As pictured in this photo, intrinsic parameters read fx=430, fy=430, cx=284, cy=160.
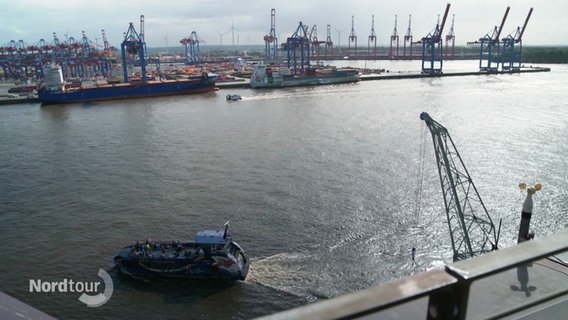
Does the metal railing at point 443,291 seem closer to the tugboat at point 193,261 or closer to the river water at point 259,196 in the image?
the river water at point 259,196

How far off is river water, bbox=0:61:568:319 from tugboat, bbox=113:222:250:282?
167 millimetres

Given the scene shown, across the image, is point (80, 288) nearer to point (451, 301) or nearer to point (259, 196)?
point (259, 196)

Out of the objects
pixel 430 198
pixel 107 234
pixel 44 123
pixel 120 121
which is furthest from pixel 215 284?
pixel 44 123

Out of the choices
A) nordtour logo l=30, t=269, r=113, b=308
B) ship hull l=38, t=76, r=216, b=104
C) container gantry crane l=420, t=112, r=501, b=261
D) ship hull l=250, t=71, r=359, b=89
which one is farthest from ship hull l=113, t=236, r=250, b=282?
ship hull l=250, t=71, r=359, b=89

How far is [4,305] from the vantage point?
2.56 metres

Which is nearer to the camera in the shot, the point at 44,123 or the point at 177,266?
the point at 177,266

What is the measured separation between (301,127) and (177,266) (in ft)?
34.8

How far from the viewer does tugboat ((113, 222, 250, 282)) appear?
20.5 feet

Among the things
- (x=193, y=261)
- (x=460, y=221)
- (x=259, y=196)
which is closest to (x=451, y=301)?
(x=193, y=261)

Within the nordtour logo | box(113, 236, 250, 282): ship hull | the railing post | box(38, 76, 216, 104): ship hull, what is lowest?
the nordtour logo

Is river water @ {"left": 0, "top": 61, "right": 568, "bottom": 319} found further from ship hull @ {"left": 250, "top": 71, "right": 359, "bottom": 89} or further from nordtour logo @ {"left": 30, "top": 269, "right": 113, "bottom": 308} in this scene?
ship hull @ {"left": 250, "top": 71, "right": 359, "bottom": 89}

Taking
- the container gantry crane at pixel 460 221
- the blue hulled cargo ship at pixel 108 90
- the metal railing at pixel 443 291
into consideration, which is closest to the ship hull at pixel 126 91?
the blue hulled cargo ship at pixel 108 90

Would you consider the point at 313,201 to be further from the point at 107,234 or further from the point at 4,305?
the point at 4,305

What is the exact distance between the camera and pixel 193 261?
6371 mm
